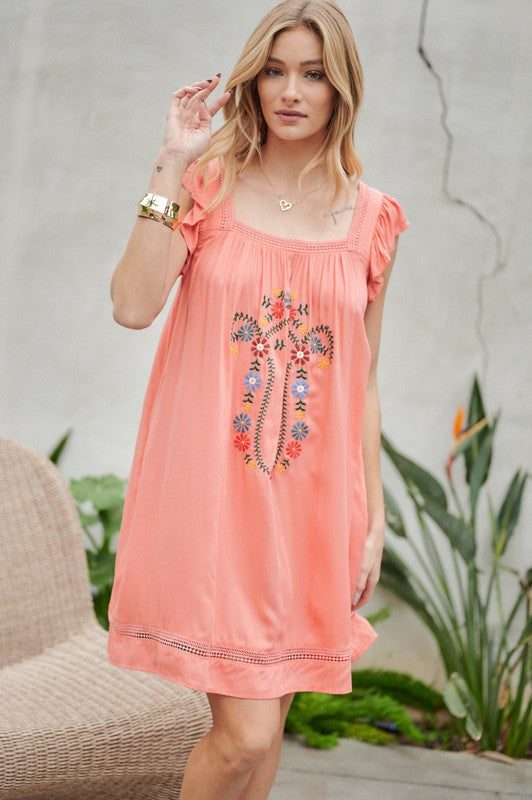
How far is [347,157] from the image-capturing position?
93.2 inches

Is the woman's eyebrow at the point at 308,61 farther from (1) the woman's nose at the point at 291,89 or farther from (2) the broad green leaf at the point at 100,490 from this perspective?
(2) the broad green leaf at the point at 100,490

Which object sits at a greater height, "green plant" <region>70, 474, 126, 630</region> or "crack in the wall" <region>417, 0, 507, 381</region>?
"crack in the wall" <region>417, 0, 507, 381</region>

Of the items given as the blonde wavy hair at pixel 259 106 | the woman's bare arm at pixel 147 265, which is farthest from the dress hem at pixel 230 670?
the blonde wavy hair at pixel 259 106

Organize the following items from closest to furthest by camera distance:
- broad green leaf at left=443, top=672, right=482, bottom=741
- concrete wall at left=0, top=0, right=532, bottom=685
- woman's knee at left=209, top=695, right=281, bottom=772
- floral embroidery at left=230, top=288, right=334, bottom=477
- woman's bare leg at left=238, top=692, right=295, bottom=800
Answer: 1. woman's knee at left=209, top=695, right=281, bottom=772
2. floral embroidery at left=230, top=288, right=334, bottom=477
3. woman's bare leg at left=238, top=692, right=295, bottom=800
4. broad green leaf at left=443, top=672, right=482, bottom=741
5. concrete wall at left=0, top=0, right=532, bottom=685

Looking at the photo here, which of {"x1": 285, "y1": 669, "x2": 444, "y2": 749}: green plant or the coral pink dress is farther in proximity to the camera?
{"x1": 285, "y1": 669, "x2": 444, "y2": 749}: green plant

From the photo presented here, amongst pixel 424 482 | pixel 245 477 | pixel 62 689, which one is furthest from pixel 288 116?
pixel 424 482

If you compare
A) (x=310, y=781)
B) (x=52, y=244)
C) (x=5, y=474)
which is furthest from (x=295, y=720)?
(x=52, y=244)

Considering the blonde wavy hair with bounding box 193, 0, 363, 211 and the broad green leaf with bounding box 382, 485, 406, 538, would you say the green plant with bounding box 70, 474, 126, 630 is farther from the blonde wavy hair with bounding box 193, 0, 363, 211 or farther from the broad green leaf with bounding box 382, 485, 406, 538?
the blonde wavy hair with bounding box 193, 0, 363, 211

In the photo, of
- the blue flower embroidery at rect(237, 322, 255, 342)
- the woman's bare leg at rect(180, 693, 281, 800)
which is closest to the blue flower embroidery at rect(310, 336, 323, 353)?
the blue flower embroidery at rect(237, 322, 255, 342)

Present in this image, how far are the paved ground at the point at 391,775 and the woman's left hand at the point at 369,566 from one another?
1.34 metres

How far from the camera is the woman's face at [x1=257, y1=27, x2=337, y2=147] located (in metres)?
2.18

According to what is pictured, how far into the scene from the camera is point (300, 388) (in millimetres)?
2186

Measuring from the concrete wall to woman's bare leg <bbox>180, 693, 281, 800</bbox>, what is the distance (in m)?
2.08

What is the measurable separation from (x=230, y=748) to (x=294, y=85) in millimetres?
1328
